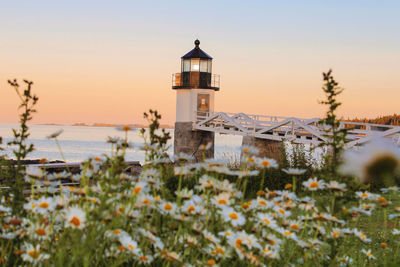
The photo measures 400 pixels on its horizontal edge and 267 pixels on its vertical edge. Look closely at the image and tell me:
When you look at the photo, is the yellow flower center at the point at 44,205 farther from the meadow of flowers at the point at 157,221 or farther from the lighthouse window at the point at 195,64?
the lighthouse window at the point at 195,64

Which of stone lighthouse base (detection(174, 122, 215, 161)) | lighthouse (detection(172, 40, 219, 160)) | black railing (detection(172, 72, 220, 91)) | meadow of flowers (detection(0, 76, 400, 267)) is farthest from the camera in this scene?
black railing (detection(172, 72, 220, 91))

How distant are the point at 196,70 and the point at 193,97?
4.48ft

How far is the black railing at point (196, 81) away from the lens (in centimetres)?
2197

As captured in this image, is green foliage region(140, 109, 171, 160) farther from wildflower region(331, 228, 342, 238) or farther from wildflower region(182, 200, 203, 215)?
wildflower region(331, 228, 342, 238)

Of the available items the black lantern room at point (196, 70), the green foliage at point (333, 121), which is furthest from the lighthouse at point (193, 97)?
→ the green foliage at point (333, 121)

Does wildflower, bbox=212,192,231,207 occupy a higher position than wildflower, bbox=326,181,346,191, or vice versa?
wildflower, bbox=326,181,346,191

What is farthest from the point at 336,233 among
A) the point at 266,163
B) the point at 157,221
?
the point at 157,221

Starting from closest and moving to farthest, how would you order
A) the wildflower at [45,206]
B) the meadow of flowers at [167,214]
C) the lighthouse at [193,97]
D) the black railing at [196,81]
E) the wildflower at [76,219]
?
the wildflower at [76,219]
the meadow of flowers at [167,214]
the wildflower at [45,206]
the lighthouse at [193,97]
the black railing at [196,81]

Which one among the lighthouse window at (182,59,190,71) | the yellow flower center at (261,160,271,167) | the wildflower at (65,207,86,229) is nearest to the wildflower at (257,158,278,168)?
the yellow flower center at (261,160,271,167)

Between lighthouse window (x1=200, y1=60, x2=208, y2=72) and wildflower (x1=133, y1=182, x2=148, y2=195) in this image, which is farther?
lighthouse window (x1=200, y1=60, x2=208, y2=72)

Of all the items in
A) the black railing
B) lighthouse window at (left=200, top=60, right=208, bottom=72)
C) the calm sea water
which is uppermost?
lighthouse window at (left=200, top=60, right=208, bottom=72)

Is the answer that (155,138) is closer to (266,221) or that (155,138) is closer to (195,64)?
(266,221)

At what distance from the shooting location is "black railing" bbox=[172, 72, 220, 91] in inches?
865

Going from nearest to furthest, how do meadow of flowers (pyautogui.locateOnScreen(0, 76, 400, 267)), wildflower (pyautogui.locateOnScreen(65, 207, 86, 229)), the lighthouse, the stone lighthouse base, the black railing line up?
wildflower (pyautogui.locateOnScreen(65, 207, 86, 229))
meadow of flowers (pyautogui.locateOnScreen(0, 76, 400, 267))
the stone lighthouse base
the lighthouse
the black railing
